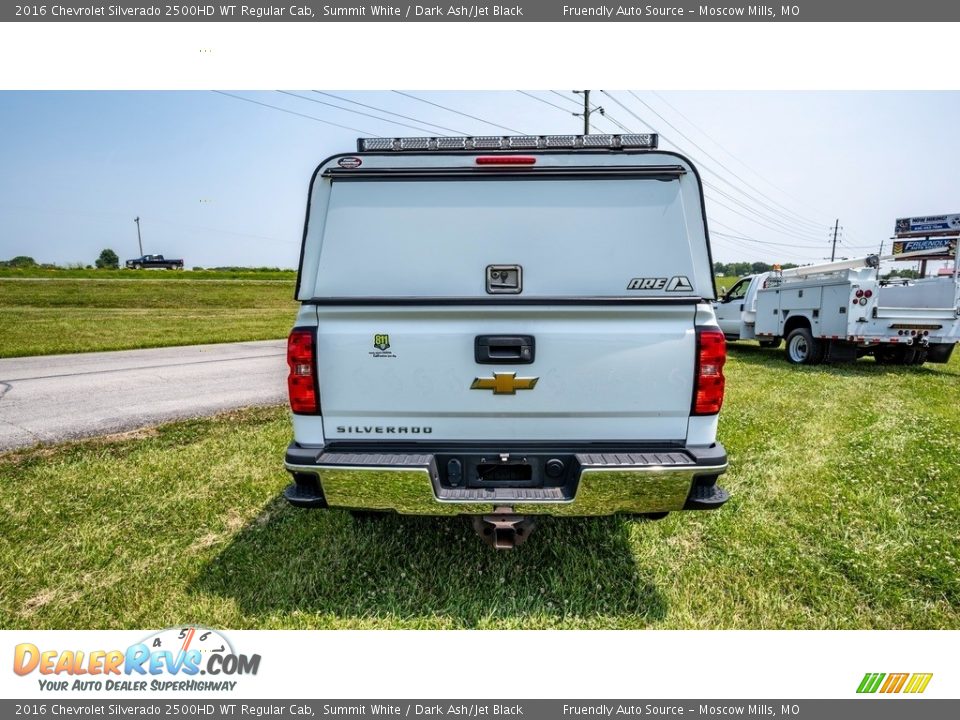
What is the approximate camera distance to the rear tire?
403 inches

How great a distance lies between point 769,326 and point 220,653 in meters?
12.3

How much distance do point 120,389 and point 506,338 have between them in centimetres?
788

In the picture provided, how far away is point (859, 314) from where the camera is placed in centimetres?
928

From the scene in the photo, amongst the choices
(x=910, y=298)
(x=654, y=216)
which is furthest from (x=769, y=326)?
(x=654, y=216)

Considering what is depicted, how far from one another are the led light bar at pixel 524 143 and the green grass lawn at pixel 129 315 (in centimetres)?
1272

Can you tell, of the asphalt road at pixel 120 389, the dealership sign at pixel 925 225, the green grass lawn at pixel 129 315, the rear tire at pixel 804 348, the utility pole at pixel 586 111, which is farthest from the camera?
the dealership sign at pixel 925 225

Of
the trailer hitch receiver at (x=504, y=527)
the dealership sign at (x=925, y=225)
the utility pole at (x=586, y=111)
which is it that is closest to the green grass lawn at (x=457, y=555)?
the trailer hitch receiver at (x=504, y=527)

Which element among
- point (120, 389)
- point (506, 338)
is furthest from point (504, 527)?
point (120, 389)

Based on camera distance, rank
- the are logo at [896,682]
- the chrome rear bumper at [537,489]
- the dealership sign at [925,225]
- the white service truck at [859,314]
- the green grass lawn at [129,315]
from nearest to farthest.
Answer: the are logo at [896,682]
the chrome rear bumper at [537,489]
the white service truck at [859,314]
the green grass lawn at [129,315]
the dealership sign at [925,225]

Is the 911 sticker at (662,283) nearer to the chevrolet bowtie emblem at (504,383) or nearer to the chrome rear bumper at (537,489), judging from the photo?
the chevrolet bowtie emblem at (504,383)

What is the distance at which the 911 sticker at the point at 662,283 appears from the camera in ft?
8.59

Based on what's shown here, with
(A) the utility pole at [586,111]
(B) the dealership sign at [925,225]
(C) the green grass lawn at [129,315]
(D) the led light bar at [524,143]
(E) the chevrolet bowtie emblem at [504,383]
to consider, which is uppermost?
(A) the utility pole at [586,111]

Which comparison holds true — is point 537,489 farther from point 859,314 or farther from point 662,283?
point 859,314

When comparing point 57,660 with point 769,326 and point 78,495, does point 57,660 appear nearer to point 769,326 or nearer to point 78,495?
point 78,495
